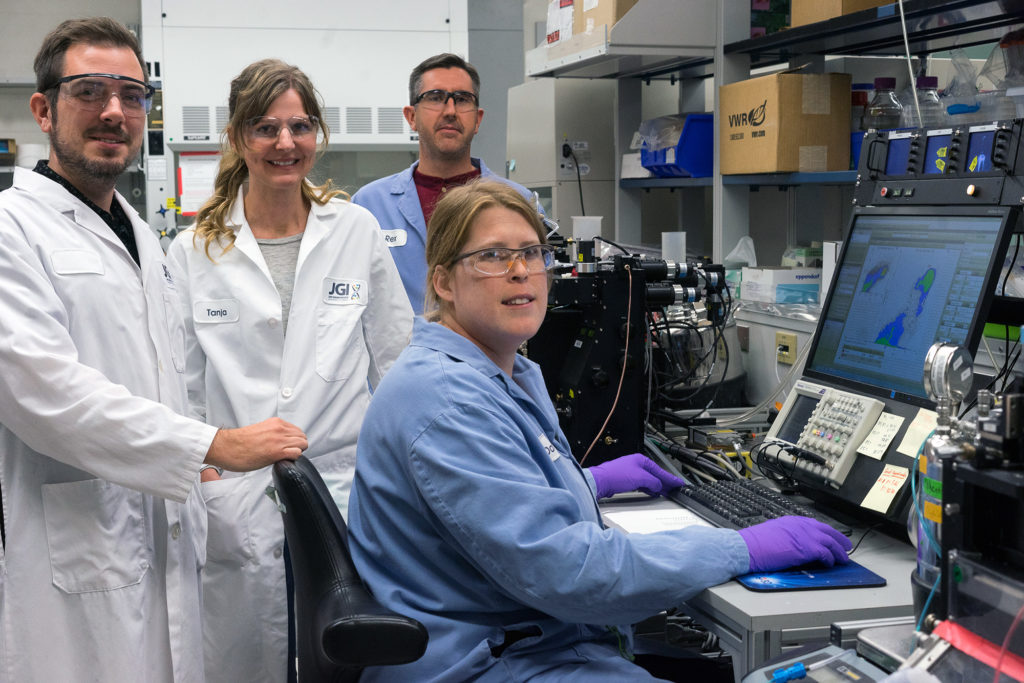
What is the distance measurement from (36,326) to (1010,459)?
127 centimetres

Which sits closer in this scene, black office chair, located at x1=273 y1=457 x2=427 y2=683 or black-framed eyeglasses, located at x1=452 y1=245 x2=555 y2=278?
black office chair, located at x1=273 y1=457 x2=427 y2=683

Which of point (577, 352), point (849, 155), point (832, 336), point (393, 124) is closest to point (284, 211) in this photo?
point (577, 352)

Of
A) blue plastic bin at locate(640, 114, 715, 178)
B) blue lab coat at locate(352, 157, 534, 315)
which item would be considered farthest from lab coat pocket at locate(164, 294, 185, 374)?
blue plastic bin at locate(640, 114, 715, 178)

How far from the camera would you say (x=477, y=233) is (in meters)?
1.43

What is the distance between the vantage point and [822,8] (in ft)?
8.25

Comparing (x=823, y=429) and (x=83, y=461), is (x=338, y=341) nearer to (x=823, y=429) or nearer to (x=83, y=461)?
(x=83, y=461)

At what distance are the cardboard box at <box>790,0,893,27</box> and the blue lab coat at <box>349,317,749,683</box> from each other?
1627 millimetres

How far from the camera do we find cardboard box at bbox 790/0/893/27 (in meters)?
2.43

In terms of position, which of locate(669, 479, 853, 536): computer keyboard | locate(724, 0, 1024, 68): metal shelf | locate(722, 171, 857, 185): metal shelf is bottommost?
locate(669, 479, 853, 536): computer keyboard

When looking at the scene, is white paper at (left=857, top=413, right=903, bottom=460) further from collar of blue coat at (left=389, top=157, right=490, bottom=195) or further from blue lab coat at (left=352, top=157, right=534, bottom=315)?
collar of blue coat at (left=389, top=157, right=490, bottom=195)

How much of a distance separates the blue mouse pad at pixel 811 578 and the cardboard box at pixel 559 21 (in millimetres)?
2412

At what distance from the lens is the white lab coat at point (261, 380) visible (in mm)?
1823

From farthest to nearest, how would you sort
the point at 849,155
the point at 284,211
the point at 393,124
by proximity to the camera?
the point at 393,124
the point at 849,155
the point at 284,211

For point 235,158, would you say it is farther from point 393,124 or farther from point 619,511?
point 393,124
